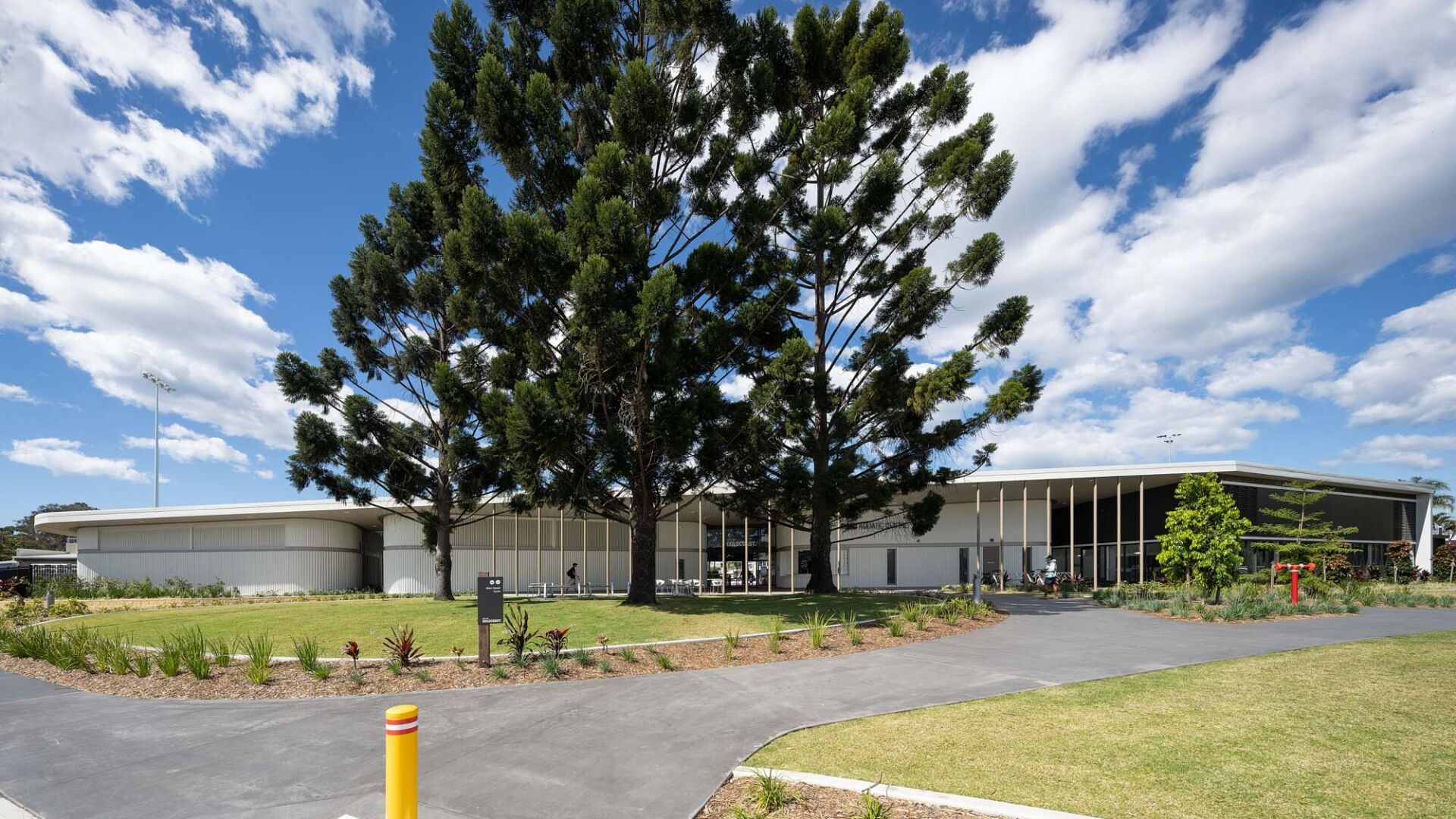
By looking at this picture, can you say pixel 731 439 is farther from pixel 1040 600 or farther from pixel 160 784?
pixel 160 784

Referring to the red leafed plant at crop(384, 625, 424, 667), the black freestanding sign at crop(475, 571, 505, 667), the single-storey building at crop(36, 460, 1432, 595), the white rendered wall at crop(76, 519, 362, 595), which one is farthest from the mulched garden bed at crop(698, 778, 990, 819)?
the white rendered wall at crop(76, 519, 362, 595)

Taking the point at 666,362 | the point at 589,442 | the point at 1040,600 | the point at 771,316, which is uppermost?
the point at 771,316

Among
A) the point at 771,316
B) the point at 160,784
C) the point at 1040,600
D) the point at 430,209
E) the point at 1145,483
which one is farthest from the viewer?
the point at 1145,483

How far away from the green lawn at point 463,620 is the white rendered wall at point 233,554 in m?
13.0

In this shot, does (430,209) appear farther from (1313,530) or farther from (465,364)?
(1313,530)

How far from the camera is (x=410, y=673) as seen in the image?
10.6m

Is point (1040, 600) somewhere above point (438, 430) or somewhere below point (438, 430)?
below

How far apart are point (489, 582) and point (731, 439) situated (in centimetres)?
740

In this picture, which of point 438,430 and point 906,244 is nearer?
point 906,244

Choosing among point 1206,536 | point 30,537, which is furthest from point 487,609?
point 30,537

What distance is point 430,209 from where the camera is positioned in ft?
76.8

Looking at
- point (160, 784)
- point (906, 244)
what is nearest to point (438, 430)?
point (906, 244)

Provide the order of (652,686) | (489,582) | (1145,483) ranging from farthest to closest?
(1145,483), (489,582), (652,686)

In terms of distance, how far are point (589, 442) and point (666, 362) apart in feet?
8.53
